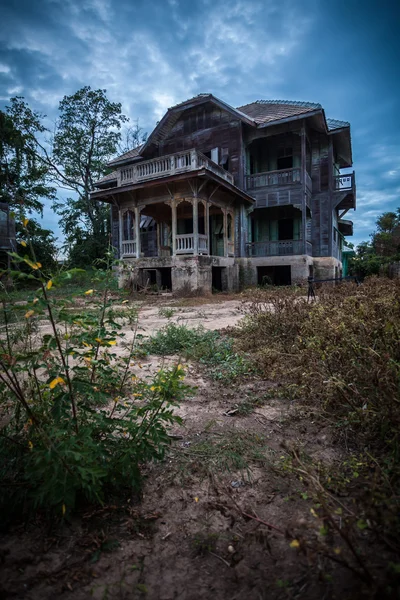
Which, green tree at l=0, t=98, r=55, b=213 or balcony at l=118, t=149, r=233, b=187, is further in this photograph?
green tree at l=0, t=98, r=55, b=213

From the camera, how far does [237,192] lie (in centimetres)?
1371

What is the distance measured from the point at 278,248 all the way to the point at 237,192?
343 cm

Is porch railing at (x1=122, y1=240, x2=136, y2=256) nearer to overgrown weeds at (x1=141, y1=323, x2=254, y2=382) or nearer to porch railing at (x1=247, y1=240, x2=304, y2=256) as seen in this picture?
porch railing at (x1=247, y1=240, x2=304, y2=256)

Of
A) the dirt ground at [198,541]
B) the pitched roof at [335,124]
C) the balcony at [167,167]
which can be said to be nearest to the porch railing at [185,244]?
the balcony at [167,167]

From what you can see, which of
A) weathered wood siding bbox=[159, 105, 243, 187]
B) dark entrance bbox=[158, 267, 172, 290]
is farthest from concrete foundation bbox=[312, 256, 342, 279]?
dark entrance bbox=[158, 267, 172, 290]

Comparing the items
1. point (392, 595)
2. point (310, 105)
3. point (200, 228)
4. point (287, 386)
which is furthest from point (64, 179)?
point (392, 595)

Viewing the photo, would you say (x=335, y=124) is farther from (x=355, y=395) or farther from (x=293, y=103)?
(x=355, y=395)

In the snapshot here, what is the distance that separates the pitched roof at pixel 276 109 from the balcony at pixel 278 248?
5.46 metres

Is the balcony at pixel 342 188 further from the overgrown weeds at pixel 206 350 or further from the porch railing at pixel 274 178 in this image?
the overgrown weeds at pixel 206 350

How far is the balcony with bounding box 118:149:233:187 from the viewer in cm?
1230

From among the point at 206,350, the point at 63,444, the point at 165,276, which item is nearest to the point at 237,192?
the point at 165,276

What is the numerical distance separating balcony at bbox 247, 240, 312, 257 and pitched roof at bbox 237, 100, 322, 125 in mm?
5463

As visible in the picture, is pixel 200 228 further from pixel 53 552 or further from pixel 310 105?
pixel 53 552

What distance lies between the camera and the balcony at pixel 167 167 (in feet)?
40.3
